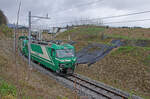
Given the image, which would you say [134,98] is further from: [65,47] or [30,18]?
[30,18]

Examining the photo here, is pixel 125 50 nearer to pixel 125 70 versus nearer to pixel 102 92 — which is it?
pixel 125 70

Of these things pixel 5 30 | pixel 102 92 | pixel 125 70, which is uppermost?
pixel 5 30

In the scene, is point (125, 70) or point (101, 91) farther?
point (125, 70)

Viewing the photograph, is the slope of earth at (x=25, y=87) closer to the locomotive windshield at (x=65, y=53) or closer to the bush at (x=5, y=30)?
the locomotive windshield at (x=65, y=53)

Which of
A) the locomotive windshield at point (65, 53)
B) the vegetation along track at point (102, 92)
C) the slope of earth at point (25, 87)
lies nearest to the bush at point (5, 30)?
the locomotive windshield at point (65, 53)

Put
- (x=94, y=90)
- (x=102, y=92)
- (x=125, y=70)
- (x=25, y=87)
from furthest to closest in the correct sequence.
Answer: (x=125, y=70), (x=94, y=90), (x=102, y=92), (x=25, y=87)

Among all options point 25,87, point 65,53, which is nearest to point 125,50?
point 65,53

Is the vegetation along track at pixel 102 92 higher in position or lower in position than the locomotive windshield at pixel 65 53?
lower

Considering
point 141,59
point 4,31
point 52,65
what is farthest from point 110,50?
point 4,31

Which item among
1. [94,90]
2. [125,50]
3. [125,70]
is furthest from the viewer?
[125,50]

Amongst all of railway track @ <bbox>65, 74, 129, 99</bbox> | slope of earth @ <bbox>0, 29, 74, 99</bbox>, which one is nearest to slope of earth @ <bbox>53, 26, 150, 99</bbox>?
railway track @ <bbox>65, 74, 129, 99</bbox>

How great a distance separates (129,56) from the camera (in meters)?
15.7

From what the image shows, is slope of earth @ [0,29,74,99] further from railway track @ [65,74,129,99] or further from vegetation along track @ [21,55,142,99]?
railway track @ [65,74,129,99]

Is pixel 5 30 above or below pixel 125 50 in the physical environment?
above
